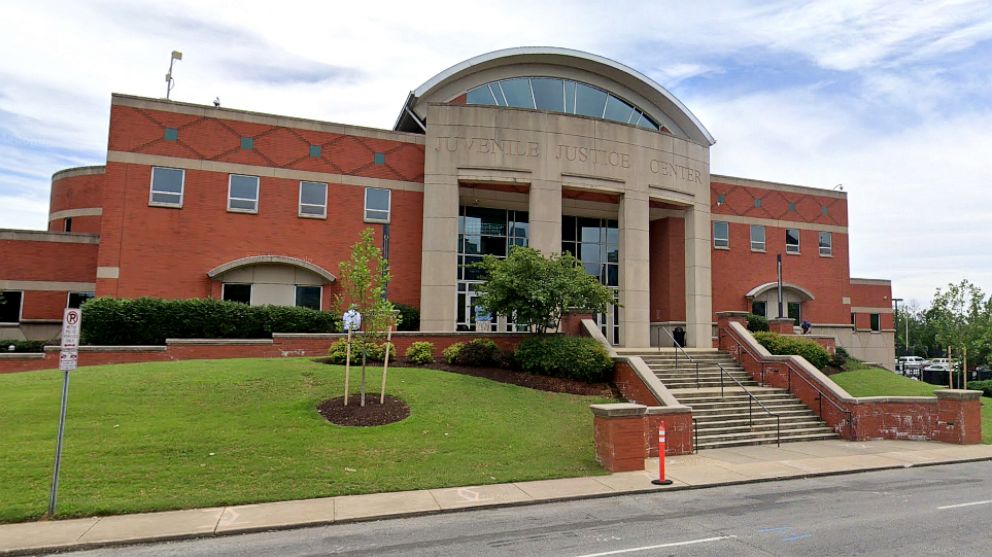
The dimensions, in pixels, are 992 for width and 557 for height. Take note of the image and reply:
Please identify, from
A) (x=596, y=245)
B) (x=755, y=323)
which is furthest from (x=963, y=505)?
(x=596, y=245)

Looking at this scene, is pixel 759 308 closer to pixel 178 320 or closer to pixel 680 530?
pixel 680 530

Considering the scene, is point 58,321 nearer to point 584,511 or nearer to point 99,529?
point 99,529

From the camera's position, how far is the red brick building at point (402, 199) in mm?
22391

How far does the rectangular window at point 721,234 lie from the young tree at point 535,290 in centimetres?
1590

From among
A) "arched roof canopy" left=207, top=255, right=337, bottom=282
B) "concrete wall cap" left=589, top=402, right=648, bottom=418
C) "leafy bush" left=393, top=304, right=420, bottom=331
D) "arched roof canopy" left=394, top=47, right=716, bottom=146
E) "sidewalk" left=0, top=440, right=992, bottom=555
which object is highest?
"arched roof canopy" left=394, top=47, right=716, bottom=146

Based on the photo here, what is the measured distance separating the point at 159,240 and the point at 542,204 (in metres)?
14.9

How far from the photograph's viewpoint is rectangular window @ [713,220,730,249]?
105ft

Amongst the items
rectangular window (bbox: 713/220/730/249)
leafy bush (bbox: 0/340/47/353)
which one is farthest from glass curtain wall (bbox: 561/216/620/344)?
leafy bush (bbox: 0/340/47/353)

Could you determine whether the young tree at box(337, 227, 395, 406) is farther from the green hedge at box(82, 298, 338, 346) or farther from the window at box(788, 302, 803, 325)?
the window at box(788, 302, 803, 325)

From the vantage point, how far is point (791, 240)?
112ft

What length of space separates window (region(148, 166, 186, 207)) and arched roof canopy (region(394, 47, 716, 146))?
35.0 ft

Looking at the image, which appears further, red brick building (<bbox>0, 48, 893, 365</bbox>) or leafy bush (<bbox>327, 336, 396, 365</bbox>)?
red brick building (<bbox>0, 48, 893, 365</bbox>)

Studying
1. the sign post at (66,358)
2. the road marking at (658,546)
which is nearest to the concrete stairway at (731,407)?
the road marking at (658,546)

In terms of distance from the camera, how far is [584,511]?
8.77 m
